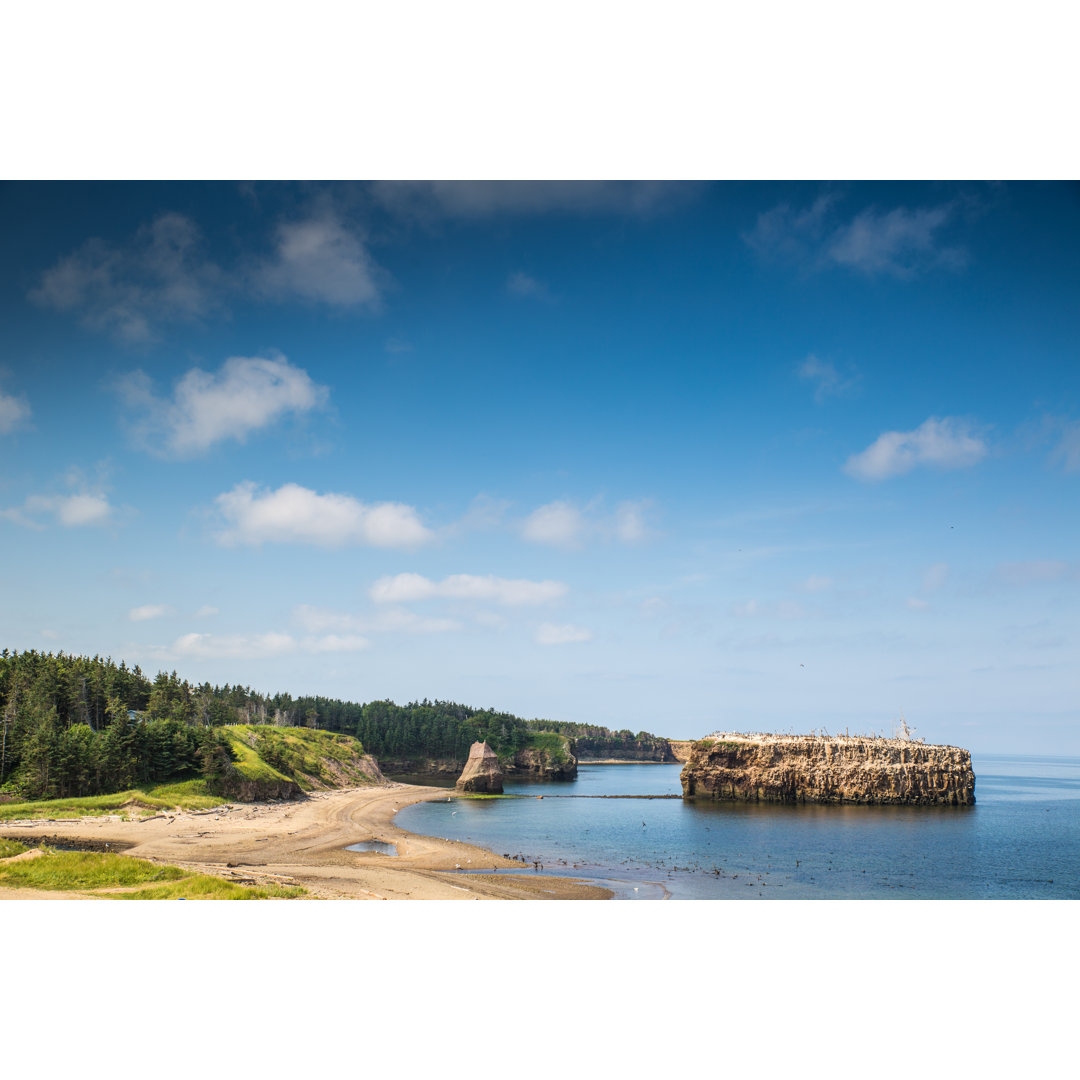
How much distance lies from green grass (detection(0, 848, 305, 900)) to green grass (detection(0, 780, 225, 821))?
1953 centimetres

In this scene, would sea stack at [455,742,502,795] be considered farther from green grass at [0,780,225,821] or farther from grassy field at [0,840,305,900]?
grassy field at [0,840,305,900]

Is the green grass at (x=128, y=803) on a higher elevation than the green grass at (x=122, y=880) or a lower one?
lower

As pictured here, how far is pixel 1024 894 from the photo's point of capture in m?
38.3

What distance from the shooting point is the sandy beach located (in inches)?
1330

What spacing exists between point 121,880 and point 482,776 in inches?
3165

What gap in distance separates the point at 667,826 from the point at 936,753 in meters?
38.1

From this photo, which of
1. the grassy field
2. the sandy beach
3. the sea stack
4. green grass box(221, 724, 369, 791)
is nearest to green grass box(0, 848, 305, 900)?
the grassy field

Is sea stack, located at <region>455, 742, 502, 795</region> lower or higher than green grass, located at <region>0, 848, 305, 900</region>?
lower

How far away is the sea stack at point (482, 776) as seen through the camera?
104m

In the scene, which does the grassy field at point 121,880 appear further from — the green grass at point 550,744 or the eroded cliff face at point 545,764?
the green grass at point 550,744

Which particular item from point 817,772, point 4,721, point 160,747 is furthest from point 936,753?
point 4,721

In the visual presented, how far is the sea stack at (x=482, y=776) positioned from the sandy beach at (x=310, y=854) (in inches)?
1701

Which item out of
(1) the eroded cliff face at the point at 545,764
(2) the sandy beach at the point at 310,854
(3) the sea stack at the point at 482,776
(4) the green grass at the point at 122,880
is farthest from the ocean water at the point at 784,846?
(1) the eroded cliff face at the point at 545,764
